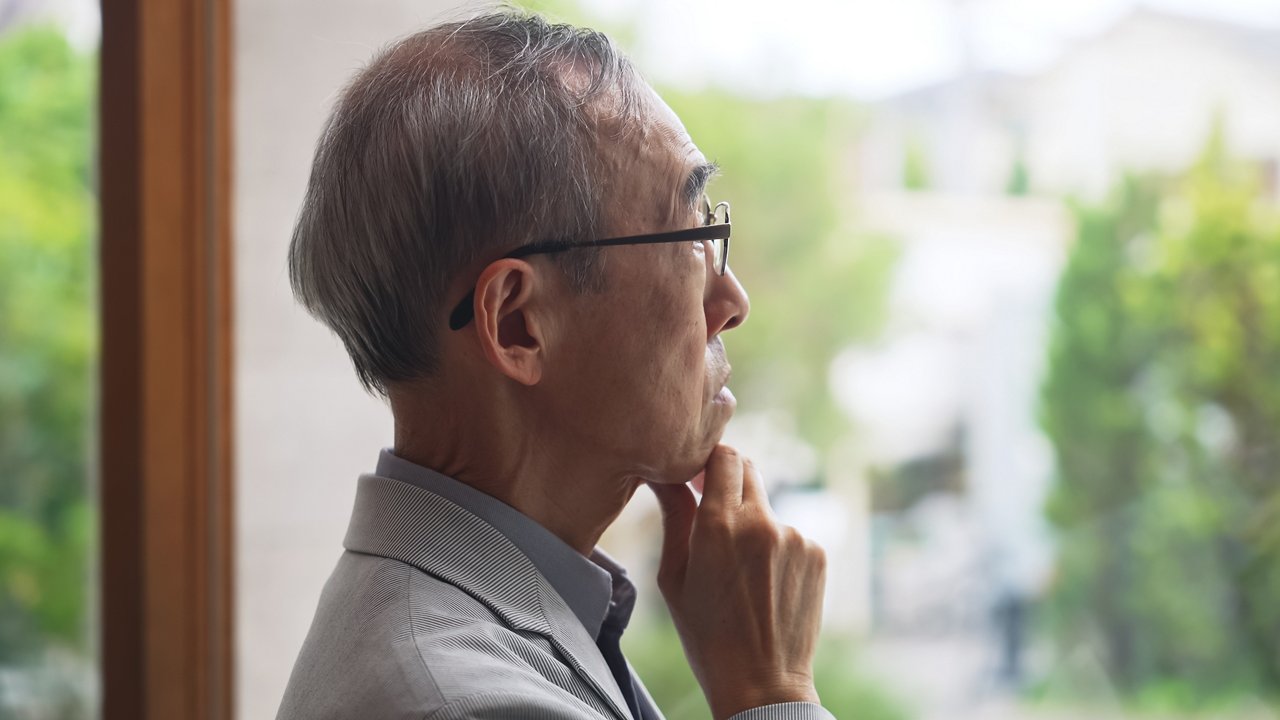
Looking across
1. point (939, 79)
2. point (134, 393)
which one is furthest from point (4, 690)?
point (939, 79)

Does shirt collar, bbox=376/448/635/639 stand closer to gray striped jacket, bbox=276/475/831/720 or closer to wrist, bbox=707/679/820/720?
gray striped jacket, bbox=276/475/831/720

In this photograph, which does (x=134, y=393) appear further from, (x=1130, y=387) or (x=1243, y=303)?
(x=1243, y=303)

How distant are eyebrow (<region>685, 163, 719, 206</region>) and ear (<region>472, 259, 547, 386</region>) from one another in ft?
0.53

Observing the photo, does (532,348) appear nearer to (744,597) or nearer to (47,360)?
(744,597)

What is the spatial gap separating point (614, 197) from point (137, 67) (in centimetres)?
103

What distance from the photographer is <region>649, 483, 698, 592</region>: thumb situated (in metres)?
1.01

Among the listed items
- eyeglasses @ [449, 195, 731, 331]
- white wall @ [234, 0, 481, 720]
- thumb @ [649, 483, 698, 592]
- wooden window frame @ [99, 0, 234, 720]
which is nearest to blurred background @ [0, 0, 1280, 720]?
wooden window frame @ [99, 0, 234, 720]

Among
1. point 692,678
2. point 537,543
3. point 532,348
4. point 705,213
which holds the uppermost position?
point 705,213

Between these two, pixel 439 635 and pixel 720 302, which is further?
pixel 720 302

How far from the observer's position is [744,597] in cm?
90

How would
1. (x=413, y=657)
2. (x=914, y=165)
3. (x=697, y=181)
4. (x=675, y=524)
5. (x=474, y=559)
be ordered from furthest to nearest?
(x=914, y=165) → (x=675, y=524) → (x=697, y=181) → (x=474, y=559) → (x=413, y=657)

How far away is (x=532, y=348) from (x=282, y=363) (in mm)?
957

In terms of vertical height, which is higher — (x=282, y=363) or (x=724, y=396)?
(x=724, y=396)

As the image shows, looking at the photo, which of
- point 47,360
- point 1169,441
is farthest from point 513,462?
point 1169,441
